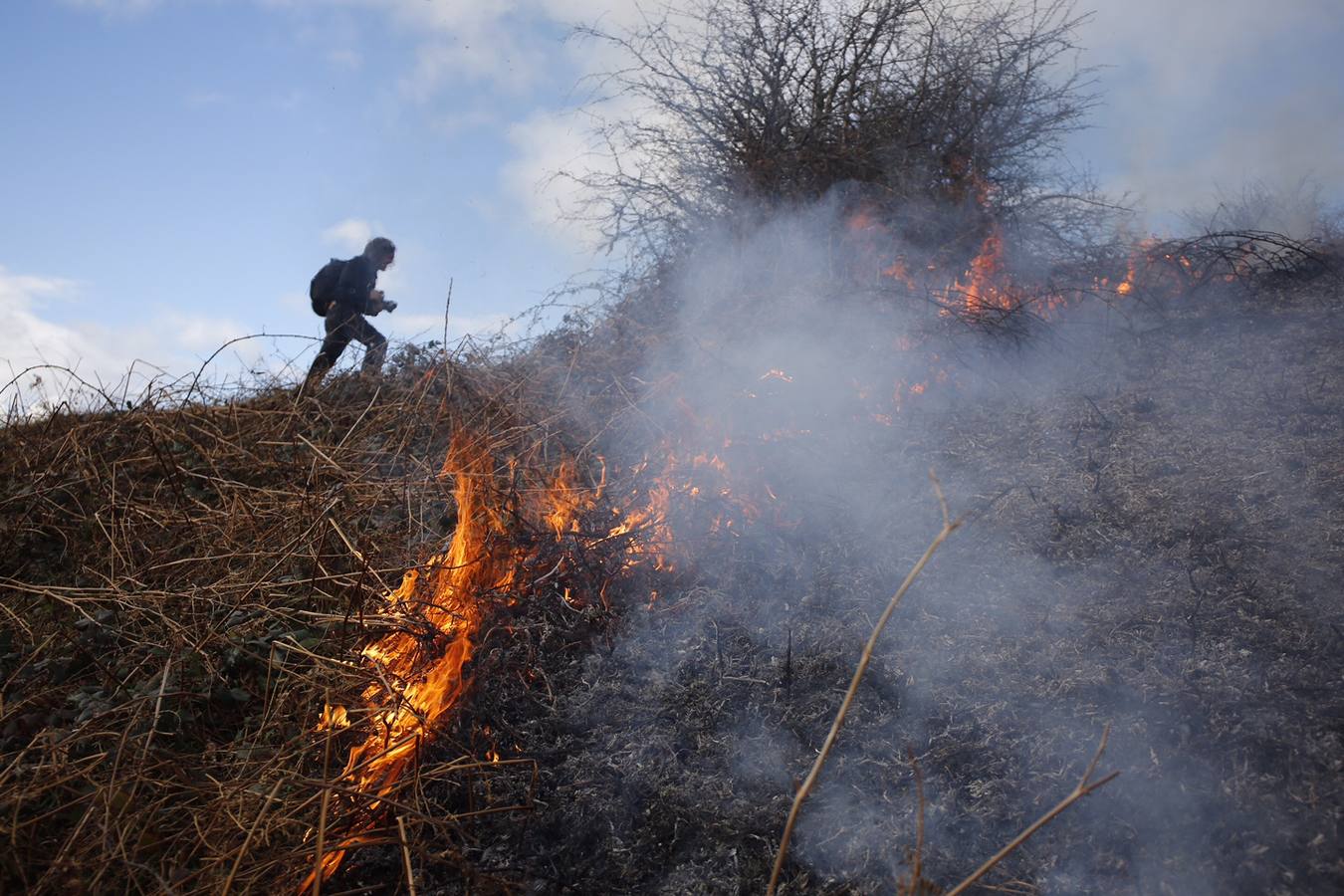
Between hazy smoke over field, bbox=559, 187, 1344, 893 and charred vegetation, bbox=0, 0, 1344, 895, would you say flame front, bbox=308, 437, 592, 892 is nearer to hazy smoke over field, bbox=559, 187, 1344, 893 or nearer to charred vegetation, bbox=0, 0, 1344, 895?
charred vegetation, bbox=0, 0, 1344, 895

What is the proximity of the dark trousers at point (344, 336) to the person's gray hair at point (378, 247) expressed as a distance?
0.62 m

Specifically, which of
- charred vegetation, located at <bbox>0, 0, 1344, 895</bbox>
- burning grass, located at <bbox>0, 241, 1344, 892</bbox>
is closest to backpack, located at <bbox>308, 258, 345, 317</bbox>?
charred vegetation, located at <bbox>0, 0, 1344, 895</bbox>

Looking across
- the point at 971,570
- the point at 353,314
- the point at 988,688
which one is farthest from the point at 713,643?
the point at 353,314

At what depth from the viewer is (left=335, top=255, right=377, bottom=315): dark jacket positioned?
7.12 meters

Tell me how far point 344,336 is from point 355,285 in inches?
19.5

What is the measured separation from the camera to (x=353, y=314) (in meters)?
7.16

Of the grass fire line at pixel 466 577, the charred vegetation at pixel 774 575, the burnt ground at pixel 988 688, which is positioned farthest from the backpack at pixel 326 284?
the burnt ground at pixel 988 688

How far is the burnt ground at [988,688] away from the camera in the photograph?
2354mm

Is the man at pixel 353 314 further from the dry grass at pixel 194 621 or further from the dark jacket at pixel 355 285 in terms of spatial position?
the dry grass at pixel 194 621

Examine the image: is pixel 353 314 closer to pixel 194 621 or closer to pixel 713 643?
pixel 194 621

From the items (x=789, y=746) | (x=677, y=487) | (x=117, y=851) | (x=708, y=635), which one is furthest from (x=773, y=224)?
(x=117, y=851)

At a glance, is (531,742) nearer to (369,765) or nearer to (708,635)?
Result: (369,765)

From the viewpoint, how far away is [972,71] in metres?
6.78

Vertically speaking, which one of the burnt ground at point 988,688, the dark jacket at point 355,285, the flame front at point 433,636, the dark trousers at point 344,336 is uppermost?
the dark jacket at point 355,285
